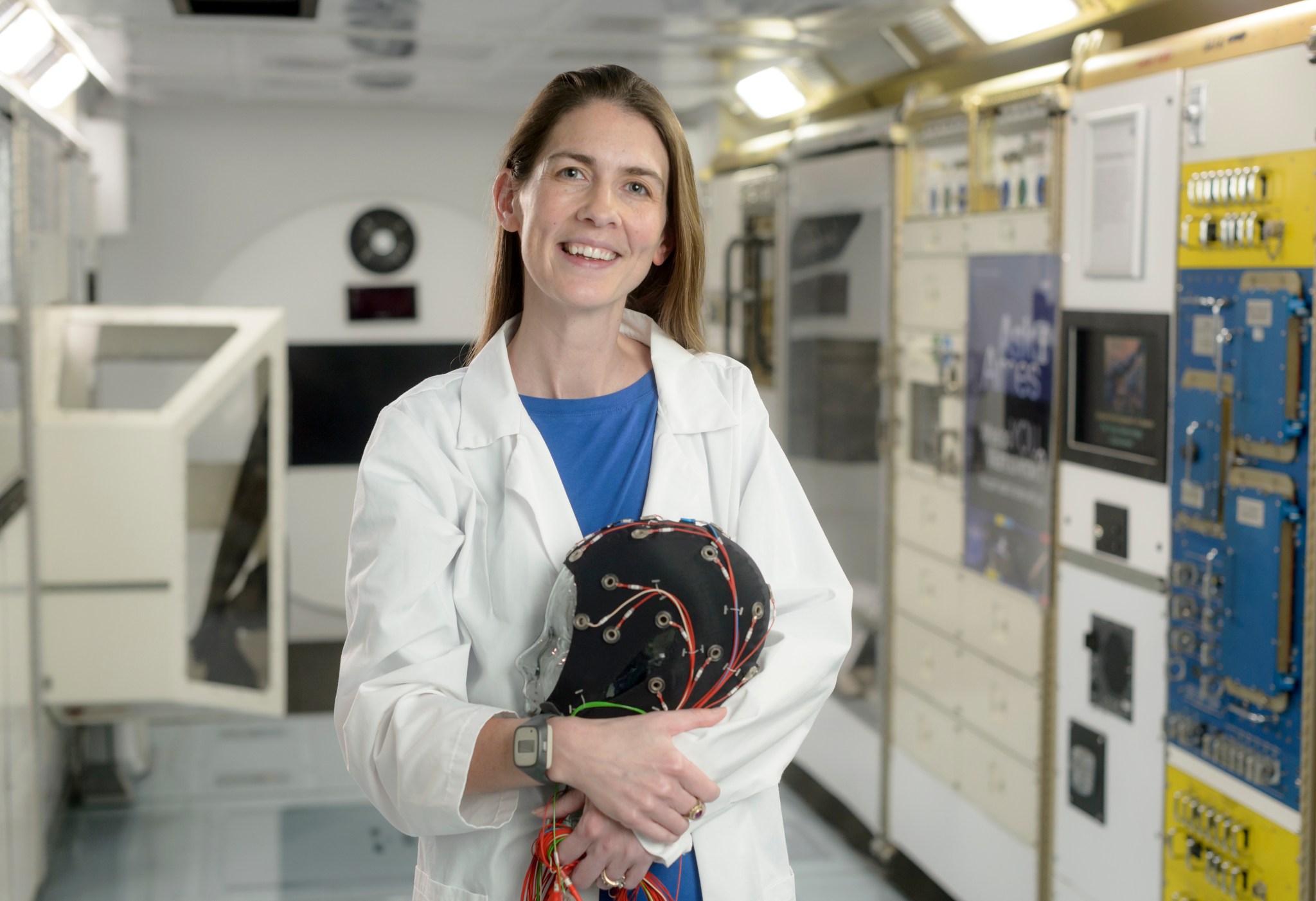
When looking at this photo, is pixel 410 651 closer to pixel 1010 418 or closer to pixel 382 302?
pixel 1010 418

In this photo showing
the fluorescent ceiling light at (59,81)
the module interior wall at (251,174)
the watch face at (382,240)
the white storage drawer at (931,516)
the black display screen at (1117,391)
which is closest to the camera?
the black display screen at (1117,391)

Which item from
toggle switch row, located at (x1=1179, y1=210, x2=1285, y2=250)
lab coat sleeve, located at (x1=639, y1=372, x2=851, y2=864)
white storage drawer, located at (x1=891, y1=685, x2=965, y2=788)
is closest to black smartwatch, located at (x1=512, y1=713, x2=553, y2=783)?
lab coat sleeve, located at (x1=639, y1=372, x2=851, y2=864)

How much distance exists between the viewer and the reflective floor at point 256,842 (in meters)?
4.66

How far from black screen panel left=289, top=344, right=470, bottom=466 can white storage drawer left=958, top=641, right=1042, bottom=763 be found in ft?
13.7

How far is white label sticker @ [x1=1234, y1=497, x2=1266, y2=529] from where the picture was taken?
111 inches

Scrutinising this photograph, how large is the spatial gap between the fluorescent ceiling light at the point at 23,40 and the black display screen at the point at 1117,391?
333 cm

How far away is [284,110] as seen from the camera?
734 centimetres

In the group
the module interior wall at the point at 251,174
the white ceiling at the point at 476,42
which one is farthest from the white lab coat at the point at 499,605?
the module interior wall at the point at 251,174

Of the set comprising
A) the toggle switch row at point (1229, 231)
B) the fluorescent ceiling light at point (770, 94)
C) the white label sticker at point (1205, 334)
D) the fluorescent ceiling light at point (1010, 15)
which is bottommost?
the white label sticker at point (1205, 334)

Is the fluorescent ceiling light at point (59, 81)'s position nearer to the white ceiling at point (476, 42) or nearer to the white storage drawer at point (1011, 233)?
the white ceiling at point (476, 42)

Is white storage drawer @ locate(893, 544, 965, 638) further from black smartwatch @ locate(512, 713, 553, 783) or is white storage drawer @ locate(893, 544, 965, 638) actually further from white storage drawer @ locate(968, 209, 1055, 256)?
black smartwatch @ locate(512, 713, 553, 783)

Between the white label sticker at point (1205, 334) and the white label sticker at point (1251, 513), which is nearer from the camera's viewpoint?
the white label sticker at point (1251, 513)

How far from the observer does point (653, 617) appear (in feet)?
4.96

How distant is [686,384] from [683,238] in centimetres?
20
